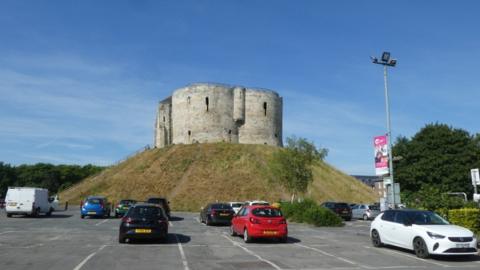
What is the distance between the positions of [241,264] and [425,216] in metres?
6.52

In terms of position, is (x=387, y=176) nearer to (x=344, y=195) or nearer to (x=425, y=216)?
(x=425, y=216)

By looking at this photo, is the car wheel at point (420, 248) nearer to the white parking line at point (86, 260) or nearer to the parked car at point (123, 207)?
the white parking line at point (86, 260)

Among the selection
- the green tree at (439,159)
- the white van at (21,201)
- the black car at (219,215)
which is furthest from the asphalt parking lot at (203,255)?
the green tree at (439,159)

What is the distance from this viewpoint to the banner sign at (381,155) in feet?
72.1

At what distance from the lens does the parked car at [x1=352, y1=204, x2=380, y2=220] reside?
36250 mm

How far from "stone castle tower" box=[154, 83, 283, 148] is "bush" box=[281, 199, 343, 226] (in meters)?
46.3

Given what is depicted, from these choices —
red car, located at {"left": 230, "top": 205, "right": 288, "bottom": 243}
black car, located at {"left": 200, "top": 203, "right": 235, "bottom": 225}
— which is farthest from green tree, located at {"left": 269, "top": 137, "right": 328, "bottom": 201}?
red car, located at {"left": 230, "top": 205, "right": 288, "bottom": 243}

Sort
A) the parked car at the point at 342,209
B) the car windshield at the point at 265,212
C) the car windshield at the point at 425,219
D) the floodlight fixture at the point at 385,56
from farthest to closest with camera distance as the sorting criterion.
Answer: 1. the parked car at the point at 342,209
2. the floodlight fixture at the point at 385,56
3. the car windshield at the point at 265,212
4. the car windshield at the point at 425,219

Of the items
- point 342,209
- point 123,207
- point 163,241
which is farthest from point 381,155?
point 123,207

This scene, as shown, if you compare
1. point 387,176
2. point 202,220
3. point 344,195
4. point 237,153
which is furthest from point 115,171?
point 387,176

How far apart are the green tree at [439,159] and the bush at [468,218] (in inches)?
1274

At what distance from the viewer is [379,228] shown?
53.0 ft

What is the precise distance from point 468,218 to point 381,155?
575cm

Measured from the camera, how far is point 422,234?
44.8 ft
